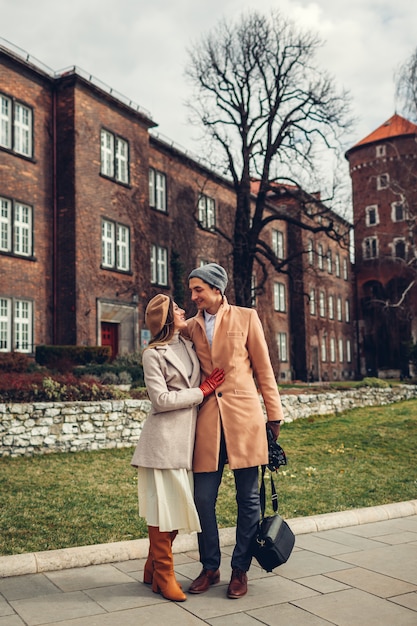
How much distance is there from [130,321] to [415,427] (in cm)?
1321

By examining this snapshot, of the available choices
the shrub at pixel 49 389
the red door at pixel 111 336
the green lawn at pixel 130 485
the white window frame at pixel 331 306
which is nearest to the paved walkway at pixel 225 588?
the green lawn at pixel 130 485

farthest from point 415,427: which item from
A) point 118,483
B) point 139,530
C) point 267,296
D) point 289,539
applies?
point 267,296

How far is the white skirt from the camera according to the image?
4.49 metres

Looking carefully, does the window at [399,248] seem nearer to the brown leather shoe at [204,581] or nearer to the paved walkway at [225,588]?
the paved walkway at [225,588]

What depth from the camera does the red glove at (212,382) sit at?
186 inches

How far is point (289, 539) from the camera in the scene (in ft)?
15.4

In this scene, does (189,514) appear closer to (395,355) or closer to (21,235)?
(21,235)

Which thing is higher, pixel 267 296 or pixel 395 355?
pixel 267 296

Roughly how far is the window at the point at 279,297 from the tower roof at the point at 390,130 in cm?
1756

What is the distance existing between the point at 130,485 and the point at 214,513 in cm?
488

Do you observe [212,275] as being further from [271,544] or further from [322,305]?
[322,305]

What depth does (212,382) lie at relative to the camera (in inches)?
188

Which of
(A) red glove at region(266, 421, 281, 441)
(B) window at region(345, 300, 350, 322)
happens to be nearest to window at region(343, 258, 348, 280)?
(B) window at region(345, 300, 350, 322)

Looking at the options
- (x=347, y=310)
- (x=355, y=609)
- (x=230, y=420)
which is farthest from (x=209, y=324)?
(x=347, y=310)
